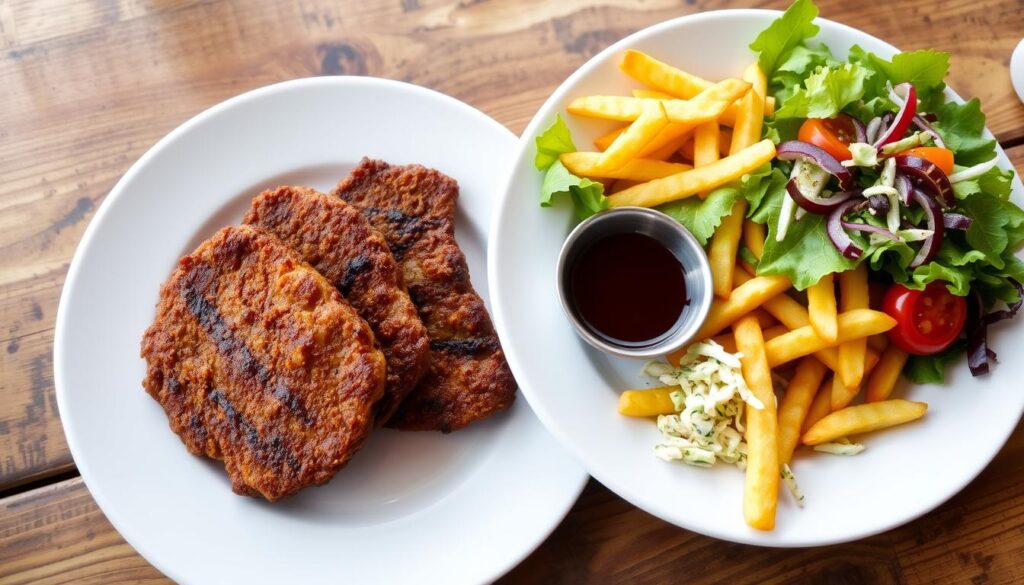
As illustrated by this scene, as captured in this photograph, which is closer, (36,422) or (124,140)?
(36,422)

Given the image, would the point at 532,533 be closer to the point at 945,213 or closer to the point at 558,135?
the point at 558,135

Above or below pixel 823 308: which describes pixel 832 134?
above

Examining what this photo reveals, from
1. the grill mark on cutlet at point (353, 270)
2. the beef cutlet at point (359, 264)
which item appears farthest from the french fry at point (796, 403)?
the grill mark on cutlet at point (353, 270)

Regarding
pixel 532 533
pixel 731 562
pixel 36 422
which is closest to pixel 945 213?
pixel 731 562

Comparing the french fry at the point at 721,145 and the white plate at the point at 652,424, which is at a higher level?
the french fry at the point at 721,145

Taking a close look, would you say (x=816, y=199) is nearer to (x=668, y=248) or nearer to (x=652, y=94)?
(x=668, y=248)

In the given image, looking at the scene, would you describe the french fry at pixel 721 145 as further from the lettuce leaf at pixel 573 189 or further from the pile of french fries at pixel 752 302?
the lettuce leaf at pixel 573 189

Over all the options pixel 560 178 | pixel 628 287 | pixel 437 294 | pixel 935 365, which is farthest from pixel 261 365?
pixel 935 365
